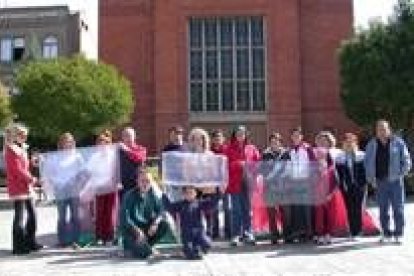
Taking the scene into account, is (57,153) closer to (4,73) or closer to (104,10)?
(104,10)

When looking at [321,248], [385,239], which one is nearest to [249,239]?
[321,248]

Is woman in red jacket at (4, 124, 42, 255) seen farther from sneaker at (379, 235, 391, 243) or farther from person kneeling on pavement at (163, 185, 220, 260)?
sneaker at (379, 235, 391, 243)

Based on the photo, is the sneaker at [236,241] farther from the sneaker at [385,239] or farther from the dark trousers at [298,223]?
the sneaker at [385,239]

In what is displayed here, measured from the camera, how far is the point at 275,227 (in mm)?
14398

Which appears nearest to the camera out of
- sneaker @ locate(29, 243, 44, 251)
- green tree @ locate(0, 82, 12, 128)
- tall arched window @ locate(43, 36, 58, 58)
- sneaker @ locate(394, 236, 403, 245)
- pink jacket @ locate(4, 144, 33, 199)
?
pink jacket @ locate(4, 144, 33, 199)

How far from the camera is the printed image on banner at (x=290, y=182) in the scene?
14.5m

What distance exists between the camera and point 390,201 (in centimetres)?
1430

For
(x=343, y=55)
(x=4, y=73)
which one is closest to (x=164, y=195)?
(x=343, y=55)

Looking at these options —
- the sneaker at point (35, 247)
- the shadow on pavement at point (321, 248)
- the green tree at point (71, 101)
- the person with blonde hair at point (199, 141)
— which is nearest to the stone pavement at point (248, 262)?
the shadow on pavement at point (321, 248)

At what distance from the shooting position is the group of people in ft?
43.3

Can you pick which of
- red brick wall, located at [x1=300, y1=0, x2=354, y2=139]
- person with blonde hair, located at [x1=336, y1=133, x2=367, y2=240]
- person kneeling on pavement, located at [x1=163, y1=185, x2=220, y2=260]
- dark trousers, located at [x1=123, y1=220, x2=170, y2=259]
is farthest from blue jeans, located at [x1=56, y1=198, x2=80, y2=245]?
red brick wall, located at [x1=300, y1=0, x2=354, y2=139]

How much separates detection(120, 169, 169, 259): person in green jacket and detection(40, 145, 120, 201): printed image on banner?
4.28ft

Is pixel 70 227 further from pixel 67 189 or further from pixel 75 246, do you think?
pixel 67 189

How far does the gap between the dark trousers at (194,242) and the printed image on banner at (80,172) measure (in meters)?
2.09
